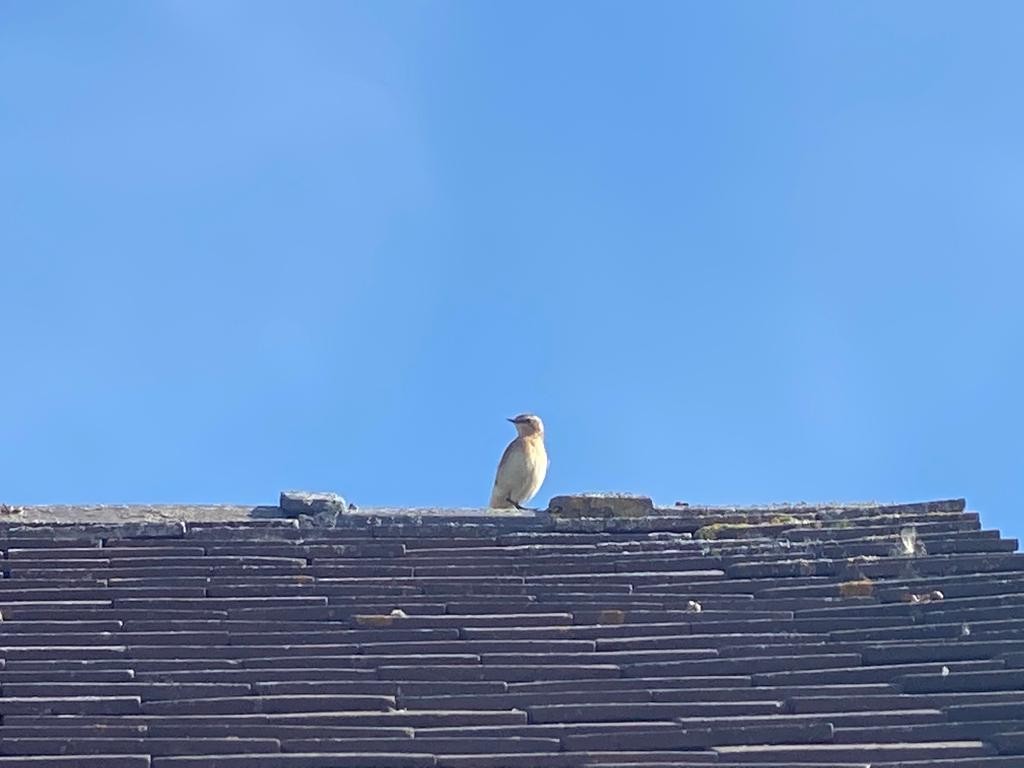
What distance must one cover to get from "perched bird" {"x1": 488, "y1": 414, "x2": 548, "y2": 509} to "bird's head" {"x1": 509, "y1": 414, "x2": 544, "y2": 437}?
0.39 ft

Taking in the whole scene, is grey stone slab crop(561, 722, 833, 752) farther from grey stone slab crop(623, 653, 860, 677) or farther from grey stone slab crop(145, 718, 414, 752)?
grey stone slab crop(145, 718, 414, 752)

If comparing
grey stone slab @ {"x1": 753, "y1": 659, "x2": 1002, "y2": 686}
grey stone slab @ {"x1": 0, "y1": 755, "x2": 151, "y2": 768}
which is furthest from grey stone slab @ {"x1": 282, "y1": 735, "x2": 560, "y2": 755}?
grey stone slab @ {"x1": 753, "y1": 659, "x2": 1002, "y2": 686}


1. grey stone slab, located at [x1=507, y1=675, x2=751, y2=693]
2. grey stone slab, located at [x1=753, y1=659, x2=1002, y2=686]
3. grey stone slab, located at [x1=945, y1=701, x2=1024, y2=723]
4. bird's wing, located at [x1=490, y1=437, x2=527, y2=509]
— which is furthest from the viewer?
bird's wing, located at [x1=490, y1=437, x2=527, y2=509]

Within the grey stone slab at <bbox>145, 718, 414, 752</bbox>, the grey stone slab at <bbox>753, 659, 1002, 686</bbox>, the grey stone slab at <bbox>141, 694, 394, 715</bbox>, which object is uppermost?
the grey stone slab at <bbox>753, 659, 1002, 686</bbox>

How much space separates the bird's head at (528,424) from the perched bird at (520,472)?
0.12m

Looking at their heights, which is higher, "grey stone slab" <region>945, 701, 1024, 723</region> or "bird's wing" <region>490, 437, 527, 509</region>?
"bird's wing" <region>490, 437, 527, 509</region>

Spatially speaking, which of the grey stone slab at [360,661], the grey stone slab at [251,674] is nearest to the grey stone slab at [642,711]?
the grey stone slab at [360,661]

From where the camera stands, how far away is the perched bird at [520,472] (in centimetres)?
1120

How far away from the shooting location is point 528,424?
11578mm

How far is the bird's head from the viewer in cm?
1156

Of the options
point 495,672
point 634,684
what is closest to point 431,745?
point 495,672

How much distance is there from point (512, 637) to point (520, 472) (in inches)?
181

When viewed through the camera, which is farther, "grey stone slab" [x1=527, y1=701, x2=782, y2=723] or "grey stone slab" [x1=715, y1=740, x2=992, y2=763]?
"grey stone slab" [x1=527, y1=701, x2=782, y2=723]

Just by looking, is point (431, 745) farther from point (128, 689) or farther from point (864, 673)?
point (864, 673)
